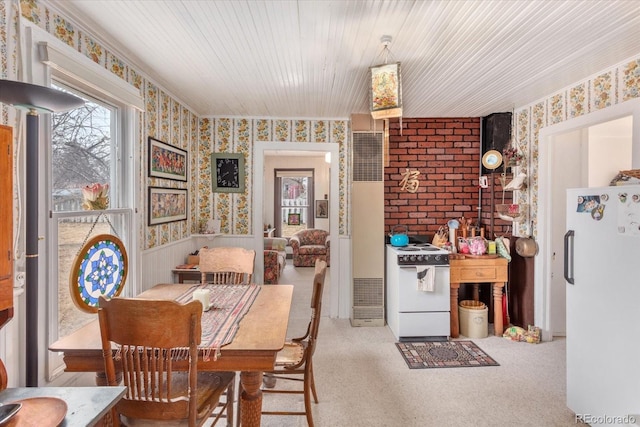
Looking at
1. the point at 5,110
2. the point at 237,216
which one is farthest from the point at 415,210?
the point at 5,110

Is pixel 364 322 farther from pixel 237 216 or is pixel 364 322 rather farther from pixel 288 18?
pixel 288 18

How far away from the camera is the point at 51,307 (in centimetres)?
191

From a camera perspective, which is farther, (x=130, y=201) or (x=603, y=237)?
(x=130, y=201)

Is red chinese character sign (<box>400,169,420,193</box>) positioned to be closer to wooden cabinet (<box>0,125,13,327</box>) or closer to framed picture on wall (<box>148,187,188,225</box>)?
framed picture on wall (<box>148,187,188,225</box>)

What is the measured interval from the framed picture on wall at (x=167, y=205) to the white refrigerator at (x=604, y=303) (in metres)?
3.30

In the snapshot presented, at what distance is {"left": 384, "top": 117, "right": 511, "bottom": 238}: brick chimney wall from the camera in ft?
14.5

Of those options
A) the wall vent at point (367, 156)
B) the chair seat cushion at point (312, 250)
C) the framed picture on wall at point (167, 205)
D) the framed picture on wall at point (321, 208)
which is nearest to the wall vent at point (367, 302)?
the wall vent at point (367, 156)

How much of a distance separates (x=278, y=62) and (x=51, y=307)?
2168 millimetres

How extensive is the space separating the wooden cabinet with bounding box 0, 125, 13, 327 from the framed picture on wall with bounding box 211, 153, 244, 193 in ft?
10.0

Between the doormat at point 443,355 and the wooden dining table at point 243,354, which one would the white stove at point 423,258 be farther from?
the wooden dining table at point 243,354

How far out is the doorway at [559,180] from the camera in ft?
11.7

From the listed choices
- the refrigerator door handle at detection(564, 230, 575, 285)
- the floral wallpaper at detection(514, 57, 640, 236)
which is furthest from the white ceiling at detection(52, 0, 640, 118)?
the refrigerator door handle at detection(564, 230, 575, 285)

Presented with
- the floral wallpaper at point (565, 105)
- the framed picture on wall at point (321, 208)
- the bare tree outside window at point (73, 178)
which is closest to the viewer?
the bare tree outside window at point (73, 178)

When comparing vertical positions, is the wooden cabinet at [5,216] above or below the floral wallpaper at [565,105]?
below
